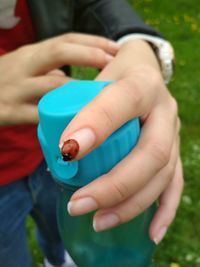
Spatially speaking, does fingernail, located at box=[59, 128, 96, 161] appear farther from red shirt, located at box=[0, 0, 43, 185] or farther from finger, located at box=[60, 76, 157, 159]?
red shirt, located at box=[0, 0, 43, 185]

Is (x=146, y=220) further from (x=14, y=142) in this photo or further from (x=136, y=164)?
(x=14, y=142)

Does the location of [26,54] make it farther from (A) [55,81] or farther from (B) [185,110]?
(B) [185,110]

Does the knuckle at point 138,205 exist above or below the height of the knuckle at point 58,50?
below

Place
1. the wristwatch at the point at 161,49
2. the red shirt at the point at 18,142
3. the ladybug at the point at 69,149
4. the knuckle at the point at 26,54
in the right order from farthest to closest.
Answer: the red shirt at the point at 18,142, the wristwatch at the point at 161,49, the knuckle at the point at 26,54, the ladybug at the point at 69,149

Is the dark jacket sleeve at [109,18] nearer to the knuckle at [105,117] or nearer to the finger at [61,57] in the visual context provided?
the finger at [61,57]

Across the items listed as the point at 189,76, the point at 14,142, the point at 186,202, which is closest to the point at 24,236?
the point at 14,142

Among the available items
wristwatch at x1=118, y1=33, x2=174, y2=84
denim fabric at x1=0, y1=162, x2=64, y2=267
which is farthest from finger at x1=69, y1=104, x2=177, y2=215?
denim fabric at x1=0, y1=162, x2=64, y2=267

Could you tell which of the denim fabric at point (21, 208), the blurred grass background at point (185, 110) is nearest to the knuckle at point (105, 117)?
the denim fabric at point (21, 208)

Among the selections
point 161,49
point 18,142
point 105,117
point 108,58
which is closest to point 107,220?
point 105,117
